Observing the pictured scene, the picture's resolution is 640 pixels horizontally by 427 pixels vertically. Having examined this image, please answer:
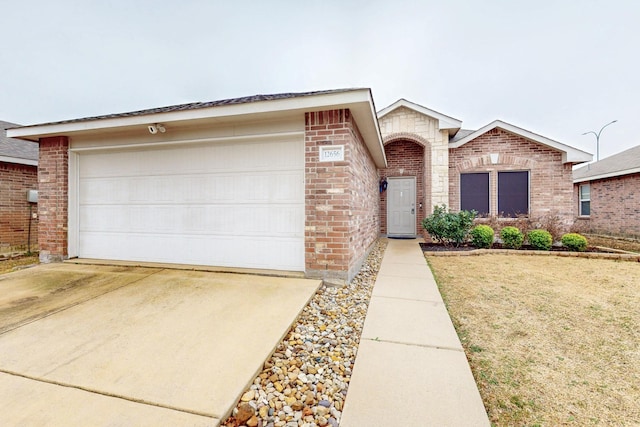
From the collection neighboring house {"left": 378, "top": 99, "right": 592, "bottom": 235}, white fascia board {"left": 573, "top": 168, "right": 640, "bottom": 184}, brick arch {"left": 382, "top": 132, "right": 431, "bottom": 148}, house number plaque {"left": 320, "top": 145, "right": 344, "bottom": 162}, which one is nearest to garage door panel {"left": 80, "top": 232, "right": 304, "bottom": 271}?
house number plaque {"left": 320, "top": 145, "right": 344, "bottom": 162}

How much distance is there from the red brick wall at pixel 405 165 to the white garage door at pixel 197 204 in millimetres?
7247

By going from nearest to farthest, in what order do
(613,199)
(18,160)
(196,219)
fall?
1. (196,219)
2. (18,160)
3. (613,199)

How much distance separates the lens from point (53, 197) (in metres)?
4.75

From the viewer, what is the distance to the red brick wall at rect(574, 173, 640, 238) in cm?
993

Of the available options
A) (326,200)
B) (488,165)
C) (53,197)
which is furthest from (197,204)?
(488,165)

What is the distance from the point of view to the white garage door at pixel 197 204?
13.3 feet

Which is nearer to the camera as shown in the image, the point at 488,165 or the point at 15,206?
the point at 15,206

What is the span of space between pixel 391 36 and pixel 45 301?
36.4 ft

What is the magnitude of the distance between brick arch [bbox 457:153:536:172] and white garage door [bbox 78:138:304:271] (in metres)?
7.78

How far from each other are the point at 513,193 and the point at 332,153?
855cm

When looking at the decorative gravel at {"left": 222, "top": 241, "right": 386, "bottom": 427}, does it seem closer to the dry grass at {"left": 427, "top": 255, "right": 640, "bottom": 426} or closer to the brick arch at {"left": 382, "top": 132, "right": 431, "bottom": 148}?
the dry grass at {"left": 427, "top": 255, "right": 640, "bottom": 426}

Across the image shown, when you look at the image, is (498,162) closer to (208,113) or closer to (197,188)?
(208,113)

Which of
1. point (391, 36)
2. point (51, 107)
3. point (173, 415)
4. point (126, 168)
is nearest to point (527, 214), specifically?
point (391, 36)

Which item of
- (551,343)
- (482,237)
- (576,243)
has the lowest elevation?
(551,343)
